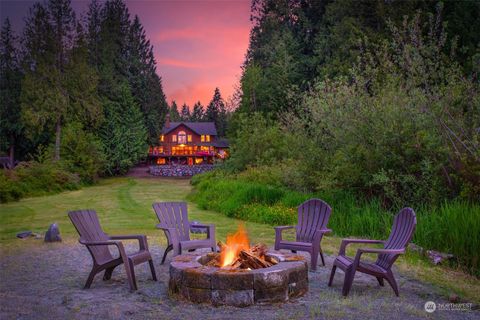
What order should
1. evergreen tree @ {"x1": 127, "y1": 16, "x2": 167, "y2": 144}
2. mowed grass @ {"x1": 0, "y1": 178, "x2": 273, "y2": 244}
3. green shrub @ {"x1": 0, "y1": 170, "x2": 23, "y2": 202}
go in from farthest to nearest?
evergreen tree @ {"x1": 127, "y1": 16, "x2": 167, "y2": 144} < green shrub @ {"x1": 0, "y1": 170, "x2": 23, "y2": 202} < mowed grass @ {"x1": 0, "y1": 178, "x2": 273, "y2": 244}

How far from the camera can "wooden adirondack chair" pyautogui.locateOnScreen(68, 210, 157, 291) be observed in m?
5.52

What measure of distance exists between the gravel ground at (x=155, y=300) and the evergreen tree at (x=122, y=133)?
2965cm

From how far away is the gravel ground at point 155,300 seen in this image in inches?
182

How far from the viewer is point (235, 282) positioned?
15.8 ft

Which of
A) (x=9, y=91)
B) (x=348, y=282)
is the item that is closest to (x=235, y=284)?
(x=348, y=282)

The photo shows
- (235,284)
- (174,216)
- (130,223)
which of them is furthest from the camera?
(130,223)

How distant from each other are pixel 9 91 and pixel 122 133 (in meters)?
10.4

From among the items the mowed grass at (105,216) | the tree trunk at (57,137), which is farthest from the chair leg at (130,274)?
the tree trunk at (57,137)

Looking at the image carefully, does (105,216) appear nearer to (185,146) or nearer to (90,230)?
(90,230)

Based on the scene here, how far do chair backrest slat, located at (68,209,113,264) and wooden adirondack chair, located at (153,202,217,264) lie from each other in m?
1.03

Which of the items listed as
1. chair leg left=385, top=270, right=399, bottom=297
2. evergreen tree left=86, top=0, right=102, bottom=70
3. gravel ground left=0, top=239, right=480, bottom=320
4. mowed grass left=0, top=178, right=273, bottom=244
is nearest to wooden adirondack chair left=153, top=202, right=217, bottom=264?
gravel ground left=0, top=239, right=480, bottom=320

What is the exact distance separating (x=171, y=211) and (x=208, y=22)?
752 cm

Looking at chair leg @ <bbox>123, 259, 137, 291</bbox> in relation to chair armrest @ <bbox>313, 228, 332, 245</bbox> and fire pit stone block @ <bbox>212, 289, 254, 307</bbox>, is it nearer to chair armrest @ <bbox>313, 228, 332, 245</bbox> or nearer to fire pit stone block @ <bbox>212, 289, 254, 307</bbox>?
fire pit stone block @ <bbox>212, 289, 254, 307</bbox>

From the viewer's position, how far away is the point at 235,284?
15.8 feet
